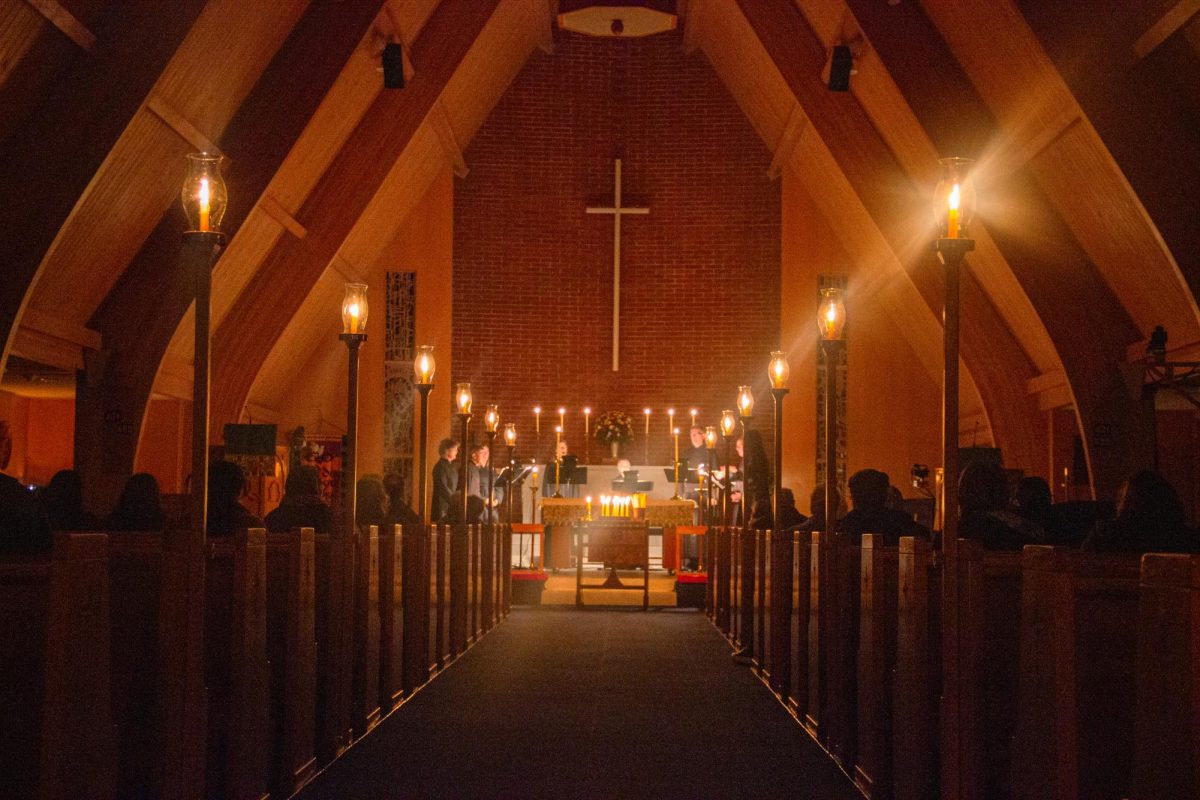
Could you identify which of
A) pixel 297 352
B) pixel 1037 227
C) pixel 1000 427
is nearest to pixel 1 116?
pixel 297 352

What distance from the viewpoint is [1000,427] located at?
1201 cm

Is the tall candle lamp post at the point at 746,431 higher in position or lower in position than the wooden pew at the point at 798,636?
higher

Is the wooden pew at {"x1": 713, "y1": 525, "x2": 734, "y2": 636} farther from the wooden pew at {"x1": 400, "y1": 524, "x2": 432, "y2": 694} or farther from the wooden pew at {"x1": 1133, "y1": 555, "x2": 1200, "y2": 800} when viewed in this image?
the wooden pew at {"x1": 1133, "y1": 555, "x2": 1200, "y2": 800}

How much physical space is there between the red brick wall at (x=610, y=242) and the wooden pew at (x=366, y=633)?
10.0 metres

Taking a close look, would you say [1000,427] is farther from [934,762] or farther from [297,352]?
[934,762]

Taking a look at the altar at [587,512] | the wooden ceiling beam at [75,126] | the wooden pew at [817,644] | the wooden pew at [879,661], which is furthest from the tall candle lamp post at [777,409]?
the altar at [587,512]

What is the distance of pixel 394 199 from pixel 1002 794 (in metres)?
11.9

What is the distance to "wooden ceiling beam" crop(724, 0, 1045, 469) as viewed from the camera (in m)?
11.6

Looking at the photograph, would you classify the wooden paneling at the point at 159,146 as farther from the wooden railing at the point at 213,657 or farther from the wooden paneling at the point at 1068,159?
the wooden paneling at the point at 1068,159

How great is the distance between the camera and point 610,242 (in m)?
15.5

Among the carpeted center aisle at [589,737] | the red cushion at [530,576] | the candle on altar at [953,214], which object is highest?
the candle on altar at [953,214]

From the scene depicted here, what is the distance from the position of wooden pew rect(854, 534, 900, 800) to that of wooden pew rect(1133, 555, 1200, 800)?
5.58 feet

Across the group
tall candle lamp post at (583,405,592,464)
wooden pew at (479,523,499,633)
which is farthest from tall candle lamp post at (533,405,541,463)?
wooden pew at (479,523,499,633)

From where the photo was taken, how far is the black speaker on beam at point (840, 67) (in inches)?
425
